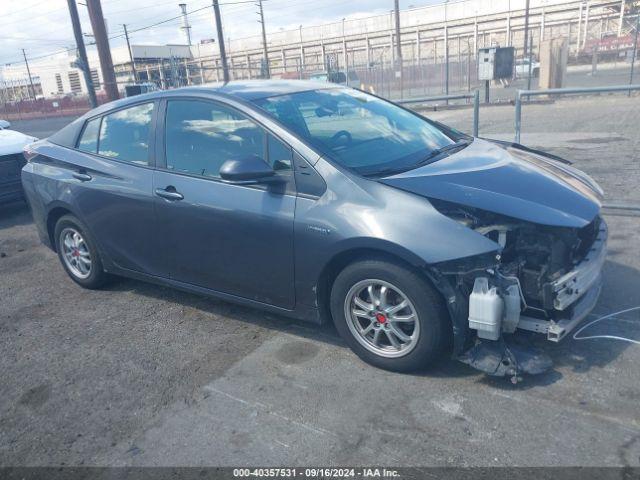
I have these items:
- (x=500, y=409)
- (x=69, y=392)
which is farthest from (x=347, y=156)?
(x=69, y=392)

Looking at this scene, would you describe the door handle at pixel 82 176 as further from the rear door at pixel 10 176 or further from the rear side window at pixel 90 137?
the rear door at pixel 10 176

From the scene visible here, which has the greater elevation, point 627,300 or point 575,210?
point 575,210

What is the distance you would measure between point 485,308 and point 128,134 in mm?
3086

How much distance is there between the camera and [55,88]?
62.2 meters

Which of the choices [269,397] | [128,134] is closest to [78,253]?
[128,134]

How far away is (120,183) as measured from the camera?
4.35 metres

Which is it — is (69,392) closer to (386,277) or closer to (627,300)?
(386,277)

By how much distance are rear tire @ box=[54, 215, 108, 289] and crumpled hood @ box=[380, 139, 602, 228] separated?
2860 millimetres

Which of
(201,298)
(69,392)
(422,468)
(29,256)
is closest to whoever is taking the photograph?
(422,468)

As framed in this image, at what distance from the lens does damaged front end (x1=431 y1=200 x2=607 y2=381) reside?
300cm

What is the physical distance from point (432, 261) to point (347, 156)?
0.96 m

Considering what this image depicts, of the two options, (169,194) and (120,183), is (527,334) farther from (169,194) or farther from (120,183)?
(120,183)

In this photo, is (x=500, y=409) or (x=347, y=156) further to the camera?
(x=347, y=156)

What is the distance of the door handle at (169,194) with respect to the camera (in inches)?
156
